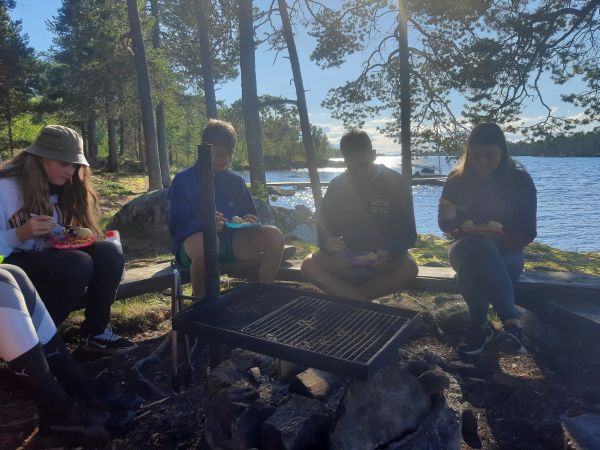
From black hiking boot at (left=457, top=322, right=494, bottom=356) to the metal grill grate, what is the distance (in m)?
0.82

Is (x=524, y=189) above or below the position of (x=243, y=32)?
below

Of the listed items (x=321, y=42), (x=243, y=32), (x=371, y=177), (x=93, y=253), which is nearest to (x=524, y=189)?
(x=371, y=177)

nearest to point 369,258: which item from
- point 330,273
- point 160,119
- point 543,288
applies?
point 330,273

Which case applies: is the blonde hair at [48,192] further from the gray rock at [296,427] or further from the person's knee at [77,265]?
the gray rock at [296,427]

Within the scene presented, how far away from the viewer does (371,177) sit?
317cm

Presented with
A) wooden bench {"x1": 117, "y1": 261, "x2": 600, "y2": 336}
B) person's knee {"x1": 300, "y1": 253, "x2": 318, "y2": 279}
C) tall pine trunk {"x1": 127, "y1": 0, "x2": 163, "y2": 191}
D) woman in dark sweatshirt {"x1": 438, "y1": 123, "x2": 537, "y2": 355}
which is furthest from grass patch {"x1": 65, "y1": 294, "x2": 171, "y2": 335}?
tall pine trunk {"x1": 127, "y1": 0, "x2": 163, "y2": 191}

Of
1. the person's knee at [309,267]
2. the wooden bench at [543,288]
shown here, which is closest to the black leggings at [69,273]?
the wooden bench at [543,288]

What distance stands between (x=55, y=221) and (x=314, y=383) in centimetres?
161

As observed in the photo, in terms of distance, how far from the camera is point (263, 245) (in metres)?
3.05

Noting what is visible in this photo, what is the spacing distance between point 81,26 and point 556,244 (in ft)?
65.0

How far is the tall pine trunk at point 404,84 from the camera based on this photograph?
31.7 ft

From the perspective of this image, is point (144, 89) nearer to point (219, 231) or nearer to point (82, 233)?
point (219, 231)

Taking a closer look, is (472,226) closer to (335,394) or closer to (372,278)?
(372,278)

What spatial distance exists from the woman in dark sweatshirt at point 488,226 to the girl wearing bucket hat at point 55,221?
7.12ft
